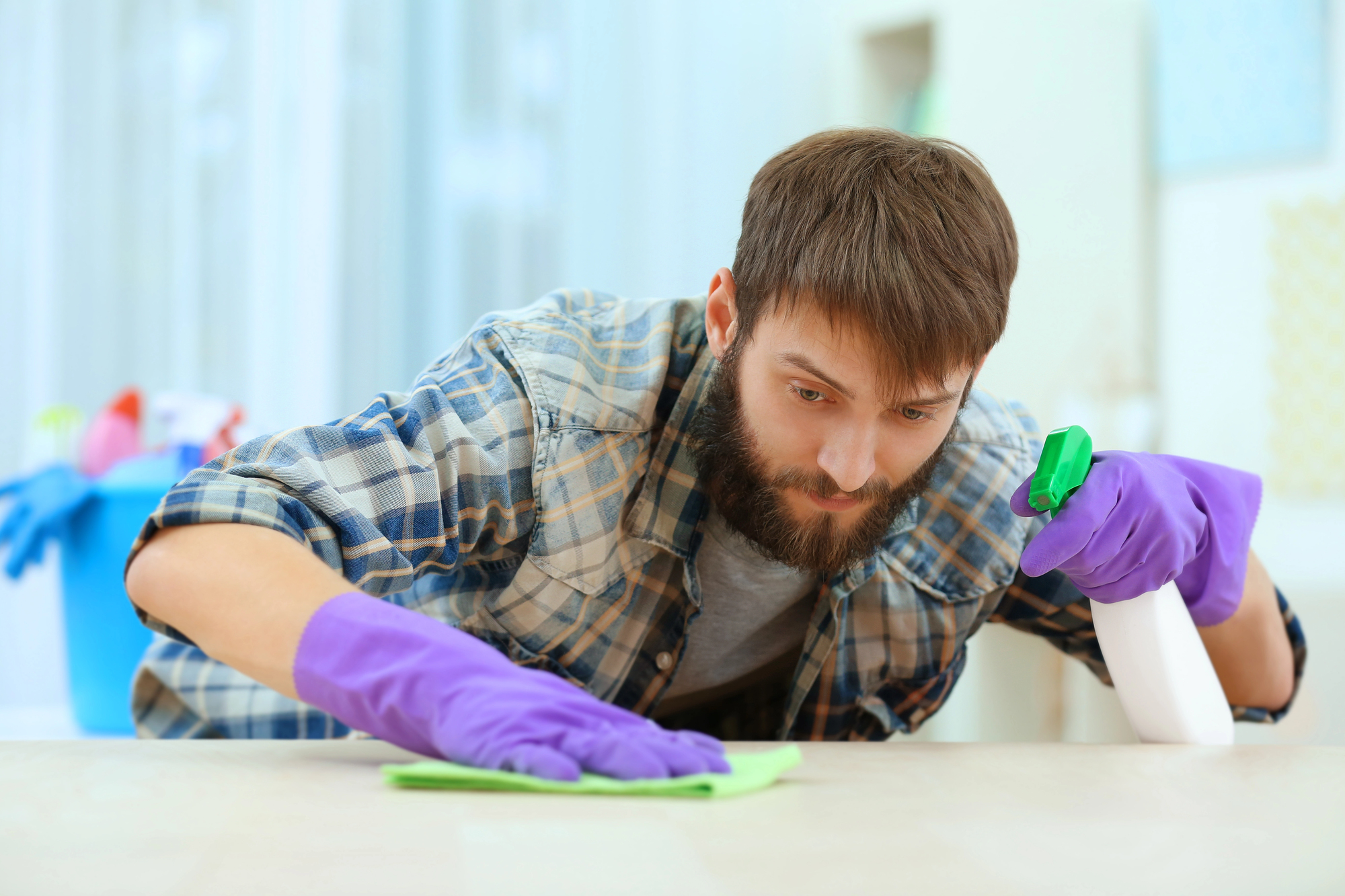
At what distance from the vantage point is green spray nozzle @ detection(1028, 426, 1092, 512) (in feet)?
2.49

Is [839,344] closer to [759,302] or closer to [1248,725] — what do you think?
[759,302]

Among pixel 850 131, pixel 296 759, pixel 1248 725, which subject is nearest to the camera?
pixel 296 759

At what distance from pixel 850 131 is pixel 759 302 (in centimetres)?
17

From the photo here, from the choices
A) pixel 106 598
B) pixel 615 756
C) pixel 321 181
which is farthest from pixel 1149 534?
pixel 321 181

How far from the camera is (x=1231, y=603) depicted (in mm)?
886

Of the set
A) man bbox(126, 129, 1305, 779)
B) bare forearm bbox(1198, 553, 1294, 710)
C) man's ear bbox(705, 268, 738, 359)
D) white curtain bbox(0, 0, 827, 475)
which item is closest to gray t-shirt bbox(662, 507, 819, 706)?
man bbox(126, 129, 1305, 779)

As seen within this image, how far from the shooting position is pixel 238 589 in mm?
604

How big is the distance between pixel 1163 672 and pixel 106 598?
1.05 meters

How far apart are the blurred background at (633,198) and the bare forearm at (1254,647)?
0.51 metres

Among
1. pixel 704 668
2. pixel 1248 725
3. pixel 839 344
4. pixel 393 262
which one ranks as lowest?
pixel 1248 725

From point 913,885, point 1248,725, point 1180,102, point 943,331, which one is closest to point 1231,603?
point 943,331

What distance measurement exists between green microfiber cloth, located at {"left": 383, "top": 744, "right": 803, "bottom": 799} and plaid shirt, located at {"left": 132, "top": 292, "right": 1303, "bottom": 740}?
0.22 metres

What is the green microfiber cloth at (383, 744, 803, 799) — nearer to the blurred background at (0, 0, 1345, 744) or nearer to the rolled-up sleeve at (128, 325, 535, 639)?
the rolled-up sleeve at (128, 325, 535, 639)

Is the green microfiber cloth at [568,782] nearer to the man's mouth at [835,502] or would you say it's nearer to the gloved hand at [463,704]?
the gloved hand at [463,704]
